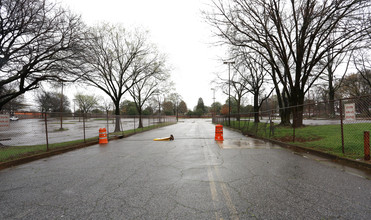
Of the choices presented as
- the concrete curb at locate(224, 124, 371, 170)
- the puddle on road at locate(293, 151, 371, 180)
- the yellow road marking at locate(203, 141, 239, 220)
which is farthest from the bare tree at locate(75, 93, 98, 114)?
the puddle on road at locate(293, 151, 371, 180)

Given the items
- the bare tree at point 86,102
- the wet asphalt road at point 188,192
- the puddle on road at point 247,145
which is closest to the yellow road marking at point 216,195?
the wet asphalt road at point 188,192

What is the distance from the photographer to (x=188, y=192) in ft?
11.7

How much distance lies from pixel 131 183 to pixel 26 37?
→ 11.2m

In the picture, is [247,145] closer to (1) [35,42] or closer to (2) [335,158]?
(2) [335,158]

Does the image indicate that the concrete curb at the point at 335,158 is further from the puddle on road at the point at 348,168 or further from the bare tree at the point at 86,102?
the bare tree at the point at 86,102

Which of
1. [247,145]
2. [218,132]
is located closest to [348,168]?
[247,145]

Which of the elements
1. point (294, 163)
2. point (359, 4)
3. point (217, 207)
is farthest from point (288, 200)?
point (359, 4)

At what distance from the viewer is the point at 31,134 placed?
818 centimetres

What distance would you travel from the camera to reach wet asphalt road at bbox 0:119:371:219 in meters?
2.82

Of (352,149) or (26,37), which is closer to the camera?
(352,149)

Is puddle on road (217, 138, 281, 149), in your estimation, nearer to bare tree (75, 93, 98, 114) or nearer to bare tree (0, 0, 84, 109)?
bare tree (0, 0, 84, 109)

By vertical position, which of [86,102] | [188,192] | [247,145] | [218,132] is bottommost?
[247,145]

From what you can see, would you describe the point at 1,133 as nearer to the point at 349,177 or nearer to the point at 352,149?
the point at 349,177

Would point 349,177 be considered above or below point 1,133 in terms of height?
below
